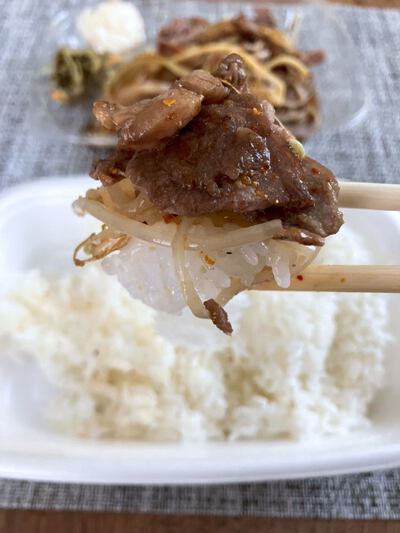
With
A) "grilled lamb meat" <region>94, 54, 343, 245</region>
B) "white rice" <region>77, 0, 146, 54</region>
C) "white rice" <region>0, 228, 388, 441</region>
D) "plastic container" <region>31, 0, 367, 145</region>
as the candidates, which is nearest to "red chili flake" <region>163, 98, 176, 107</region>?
"grilled lamb meat" <region>94, 54, 343, 245</region>

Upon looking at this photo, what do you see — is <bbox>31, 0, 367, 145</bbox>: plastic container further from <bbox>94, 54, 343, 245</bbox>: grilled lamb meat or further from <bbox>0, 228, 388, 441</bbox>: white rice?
<bbox>94, 54, 343, 245</bbox>: grilled lamb meat

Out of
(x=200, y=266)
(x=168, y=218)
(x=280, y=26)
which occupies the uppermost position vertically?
(x=168, y=218)

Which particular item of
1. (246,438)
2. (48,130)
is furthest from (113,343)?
(48,130)

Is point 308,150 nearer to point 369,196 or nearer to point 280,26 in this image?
point 280,26

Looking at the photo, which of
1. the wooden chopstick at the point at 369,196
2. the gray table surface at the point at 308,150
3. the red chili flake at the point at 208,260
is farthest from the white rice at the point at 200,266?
the gray table surface at the point at 308,150

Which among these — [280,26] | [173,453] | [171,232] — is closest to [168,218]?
[171,232]

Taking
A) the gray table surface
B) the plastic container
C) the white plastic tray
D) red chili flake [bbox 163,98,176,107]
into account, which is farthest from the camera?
the plastic container
